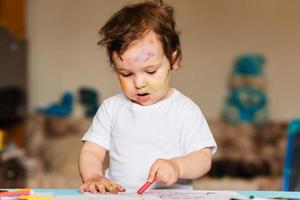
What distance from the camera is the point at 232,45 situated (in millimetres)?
3834

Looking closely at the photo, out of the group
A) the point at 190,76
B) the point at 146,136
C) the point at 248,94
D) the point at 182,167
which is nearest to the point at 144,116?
the point at 146,136

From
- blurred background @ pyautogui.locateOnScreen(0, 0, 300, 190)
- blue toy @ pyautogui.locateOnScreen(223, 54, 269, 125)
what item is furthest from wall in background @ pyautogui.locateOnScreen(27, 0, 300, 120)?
blue toy @ pyautogui.locateOnScreen(223, 54, 269, 125)

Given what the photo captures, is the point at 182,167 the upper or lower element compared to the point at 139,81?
lower

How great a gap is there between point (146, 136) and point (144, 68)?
129mm

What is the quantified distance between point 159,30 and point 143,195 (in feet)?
0.93

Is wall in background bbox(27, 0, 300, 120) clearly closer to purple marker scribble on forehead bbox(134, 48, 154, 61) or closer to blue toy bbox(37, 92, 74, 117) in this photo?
blue toy bbox(37, 92, 74, 117)

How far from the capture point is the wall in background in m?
3.80

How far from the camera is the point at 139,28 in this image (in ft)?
3.29

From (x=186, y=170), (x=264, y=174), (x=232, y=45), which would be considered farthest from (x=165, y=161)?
(x=232, y=45)

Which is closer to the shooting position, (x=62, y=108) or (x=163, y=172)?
(x=163, y=172)

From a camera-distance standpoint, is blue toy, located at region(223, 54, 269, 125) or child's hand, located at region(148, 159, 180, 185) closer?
child's hand, located at region(148, 159, 180, 185)

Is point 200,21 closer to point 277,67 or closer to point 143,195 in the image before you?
point 277,67

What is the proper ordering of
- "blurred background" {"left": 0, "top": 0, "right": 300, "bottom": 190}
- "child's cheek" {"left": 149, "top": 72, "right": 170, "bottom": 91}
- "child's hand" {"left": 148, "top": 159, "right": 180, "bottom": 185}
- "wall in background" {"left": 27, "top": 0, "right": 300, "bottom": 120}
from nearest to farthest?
"child's hand" {"left": 148, "top": 159, "right": 180, "bottom": 185} < "child's cheek" {"left": 149, "top": 72, "right": 170, "bottom": 91} < "blurred background" {"left": 0, "top": 0, "right": 300, "bottom": 190} < "wall in background" {"left": 27, "top": 0, "right": 300, "bottom": 120}

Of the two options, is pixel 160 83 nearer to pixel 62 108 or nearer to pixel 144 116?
pixel 144 116
